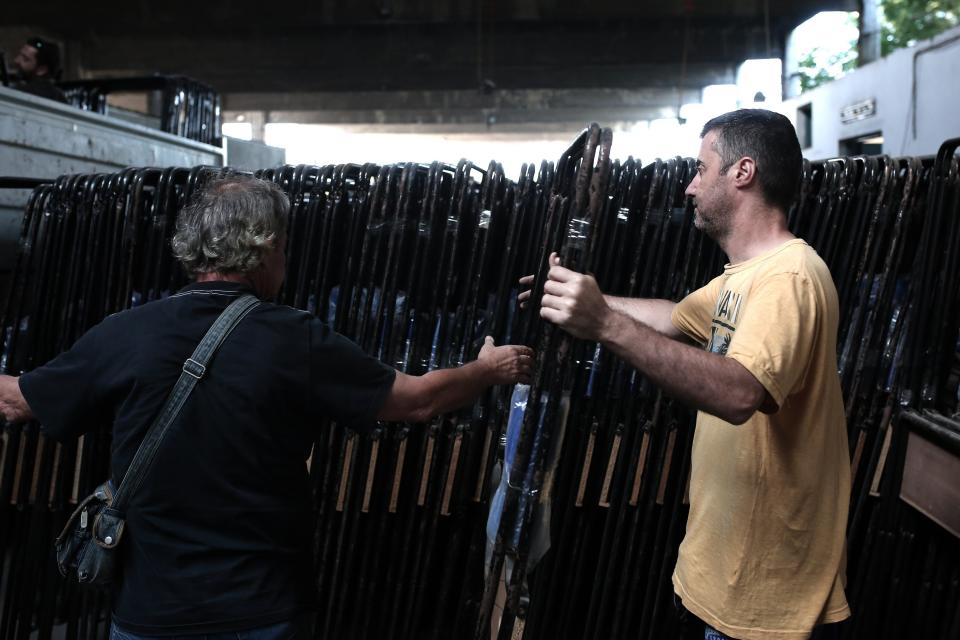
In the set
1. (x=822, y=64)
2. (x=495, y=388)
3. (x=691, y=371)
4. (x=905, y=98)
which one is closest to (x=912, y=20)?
(x=822, y=64)

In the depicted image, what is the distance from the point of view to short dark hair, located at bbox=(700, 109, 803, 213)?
4.86 ft

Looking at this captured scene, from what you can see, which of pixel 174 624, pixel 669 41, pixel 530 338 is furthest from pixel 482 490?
pixel 669 41

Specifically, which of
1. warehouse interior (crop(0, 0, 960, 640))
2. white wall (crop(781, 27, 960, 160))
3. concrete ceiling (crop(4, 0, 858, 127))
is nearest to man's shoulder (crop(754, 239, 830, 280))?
warehouse interior (crop(0, 0, 960, 640))

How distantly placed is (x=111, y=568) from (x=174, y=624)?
0.66 ft

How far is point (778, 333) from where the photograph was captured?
129cm

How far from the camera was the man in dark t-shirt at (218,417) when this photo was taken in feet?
4.72

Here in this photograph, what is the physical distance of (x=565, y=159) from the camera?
1524mm

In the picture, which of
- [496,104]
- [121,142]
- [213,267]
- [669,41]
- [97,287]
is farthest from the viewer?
[496,104]

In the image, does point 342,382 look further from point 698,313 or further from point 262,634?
point 698,313

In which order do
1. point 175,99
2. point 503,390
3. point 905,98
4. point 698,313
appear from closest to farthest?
point 698,313 < point 503,390 < point 175,99 < point 905,98

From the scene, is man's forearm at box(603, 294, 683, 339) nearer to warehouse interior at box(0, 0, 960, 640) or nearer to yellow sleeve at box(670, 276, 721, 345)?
yellow sleeve at box(670, 276, 721, 345)

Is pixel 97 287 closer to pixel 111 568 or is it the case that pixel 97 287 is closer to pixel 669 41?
pixel 111 568

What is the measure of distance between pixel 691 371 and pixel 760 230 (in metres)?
0.43

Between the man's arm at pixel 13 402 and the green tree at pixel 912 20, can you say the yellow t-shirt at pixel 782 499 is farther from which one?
the green tree at pixel 912 20
